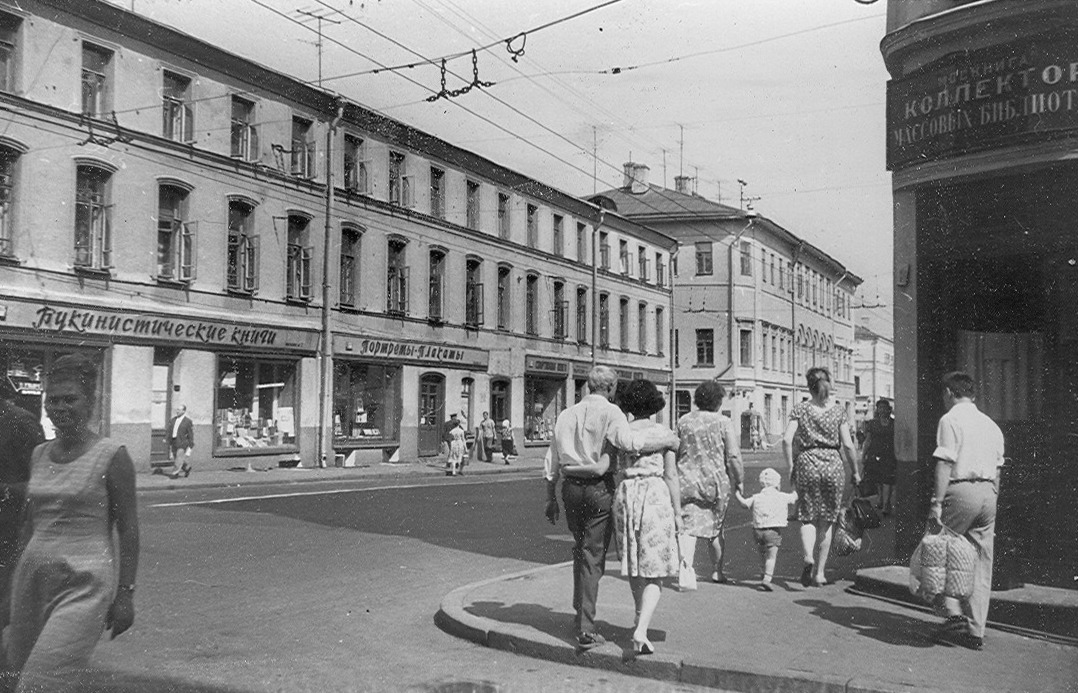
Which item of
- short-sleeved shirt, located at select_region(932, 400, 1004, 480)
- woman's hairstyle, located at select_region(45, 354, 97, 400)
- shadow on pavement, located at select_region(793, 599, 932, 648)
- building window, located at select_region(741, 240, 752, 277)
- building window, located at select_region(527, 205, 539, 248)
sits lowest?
shadow on pavement, located at select_region(793, 599, 932, 648)

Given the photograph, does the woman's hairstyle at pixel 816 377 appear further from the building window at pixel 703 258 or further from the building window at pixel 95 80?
the building window at pixel 703 258

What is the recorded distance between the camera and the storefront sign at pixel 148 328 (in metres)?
21.3

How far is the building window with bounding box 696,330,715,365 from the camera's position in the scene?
58562 millimetres

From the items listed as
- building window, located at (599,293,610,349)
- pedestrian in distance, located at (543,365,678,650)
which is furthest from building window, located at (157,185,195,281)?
building window, located at (599,293,610,349)

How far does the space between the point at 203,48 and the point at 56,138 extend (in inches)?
178

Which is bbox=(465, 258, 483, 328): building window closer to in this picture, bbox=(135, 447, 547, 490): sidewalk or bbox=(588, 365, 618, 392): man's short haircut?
bbox=(135, 447, 547, 490): sidewalk

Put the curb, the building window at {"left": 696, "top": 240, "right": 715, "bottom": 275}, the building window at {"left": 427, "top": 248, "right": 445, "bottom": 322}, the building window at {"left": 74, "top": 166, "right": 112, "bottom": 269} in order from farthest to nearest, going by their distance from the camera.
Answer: the building window at {"left": 696, "top": 240, "right": 715, "bottom": 275}, the building window at {"left": 427, "top": 248, "right": 445, "bottom": 322}, the building window at {"left": 74, "top": 166, "right": 112, "bottom": 269}, the curb

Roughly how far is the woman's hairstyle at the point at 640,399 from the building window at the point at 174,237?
19.9 metres

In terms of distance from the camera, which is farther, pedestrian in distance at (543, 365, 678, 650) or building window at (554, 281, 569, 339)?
building window at (554, 281, 569, 339)

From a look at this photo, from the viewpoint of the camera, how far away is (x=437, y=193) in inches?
1359

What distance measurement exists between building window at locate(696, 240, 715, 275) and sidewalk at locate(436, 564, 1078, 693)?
167ft

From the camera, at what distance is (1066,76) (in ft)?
23.8

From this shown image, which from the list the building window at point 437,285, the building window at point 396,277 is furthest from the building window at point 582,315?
the building window at point 396,277

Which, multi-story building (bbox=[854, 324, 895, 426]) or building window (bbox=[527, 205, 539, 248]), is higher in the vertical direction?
building window (bbox=[527, 205, 539, 248])
